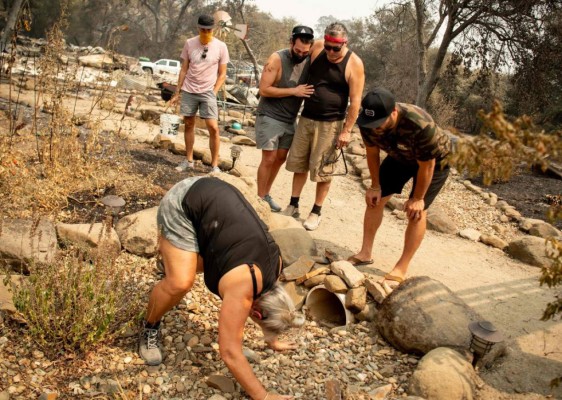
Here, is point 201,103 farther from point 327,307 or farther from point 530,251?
point 530,251

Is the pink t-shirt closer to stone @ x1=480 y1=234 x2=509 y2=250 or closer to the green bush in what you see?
the green bush

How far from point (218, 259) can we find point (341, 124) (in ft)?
8.43

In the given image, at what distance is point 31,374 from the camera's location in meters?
2.60

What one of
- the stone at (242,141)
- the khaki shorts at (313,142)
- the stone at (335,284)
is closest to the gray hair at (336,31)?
the khaki shorts at (313,142)

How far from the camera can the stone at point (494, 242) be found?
550 cm

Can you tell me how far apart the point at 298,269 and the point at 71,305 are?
1629mm

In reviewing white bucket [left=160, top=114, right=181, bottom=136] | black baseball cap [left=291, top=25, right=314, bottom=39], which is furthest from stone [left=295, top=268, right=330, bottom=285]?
white bucket [left=160, top=114, right=181, bottom=136]

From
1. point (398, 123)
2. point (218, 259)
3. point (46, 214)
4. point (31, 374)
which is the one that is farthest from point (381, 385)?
point (46, 214)

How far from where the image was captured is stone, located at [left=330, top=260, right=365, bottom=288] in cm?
359

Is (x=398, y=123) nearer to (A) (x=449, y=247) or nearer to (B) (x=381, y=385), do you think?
(B) (x=381, y=385)

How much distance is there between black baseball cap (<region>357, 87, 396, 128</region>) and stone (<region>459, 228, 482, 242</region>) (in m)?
3.09

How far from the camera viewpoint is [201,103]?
5578mm

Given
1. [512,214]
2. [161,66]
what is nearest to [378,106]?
[512,214]

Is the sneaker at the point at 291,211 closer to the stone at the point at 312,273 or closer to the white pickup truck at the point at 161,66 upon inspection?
the stone at the point at 312,273
